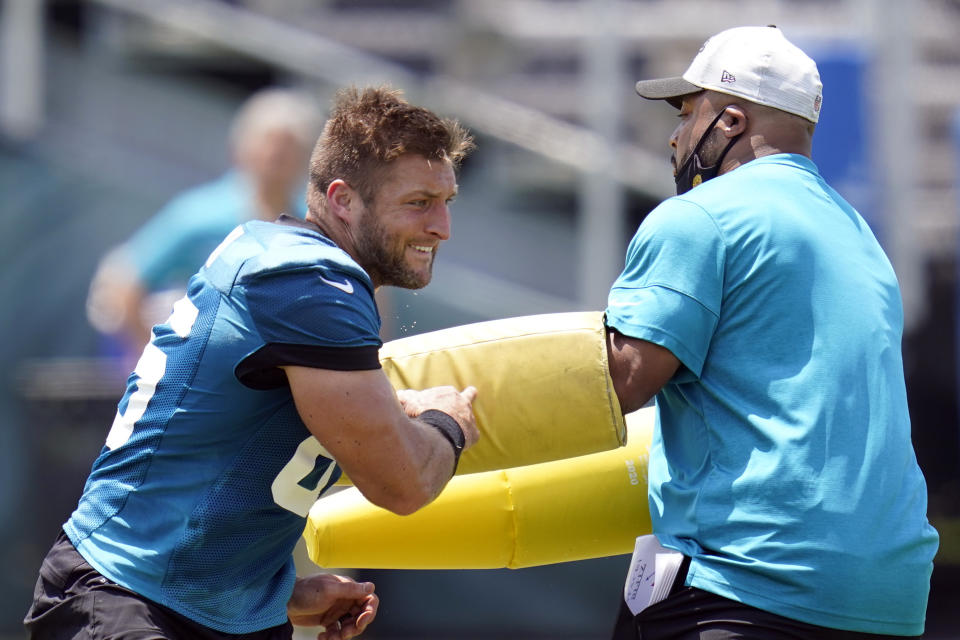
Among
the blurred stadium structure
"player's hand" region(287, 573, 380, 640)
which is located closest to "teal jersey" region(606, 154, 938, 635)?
"player's hand" region(287, 573, 380, 640)

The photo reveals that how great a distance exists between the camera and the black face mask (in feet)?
9.17

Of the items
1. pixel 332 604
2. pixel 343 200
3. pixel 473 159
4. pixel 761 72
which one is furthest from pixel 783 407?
pixel 473 159

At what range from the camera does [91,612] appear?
2463 mm

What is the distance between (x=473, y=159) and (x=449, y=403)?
601 cm

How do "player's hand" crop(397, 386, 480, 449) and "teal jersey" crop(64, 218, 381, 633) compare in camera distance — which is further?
"player's hand" crop(397, 386, 480, 449)

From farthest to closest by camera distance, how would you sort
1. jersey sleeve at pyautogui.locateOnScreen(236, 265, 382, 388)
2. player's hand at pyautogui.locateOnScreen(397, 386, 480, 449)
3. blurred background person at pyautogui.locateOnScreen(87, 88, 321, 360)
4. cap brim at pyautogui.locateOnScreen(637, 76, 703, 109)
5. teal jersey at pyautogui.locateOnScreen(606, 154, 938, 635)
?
blurred background person at pyautogui.locateOnScreen(87, 88, 321, 360) → cap brim at pyautogui.locateOnScreen(637, 76, 703, 109) → player's hand at pyautogui.locateOnScreen(397, 386, 480, 449) → teal jersey at pyautogui.locateOnScreen(606, 154, 938, 635) → jersey sleeve at pyautogui.locateOnScreen(236, 265, 382, 388)

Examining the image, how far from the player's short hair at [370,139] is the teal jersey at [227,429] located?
0.19m

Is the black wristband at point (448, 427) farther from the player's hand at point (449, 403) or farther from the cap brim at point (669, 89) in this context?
the cap brim at point (669, 89)

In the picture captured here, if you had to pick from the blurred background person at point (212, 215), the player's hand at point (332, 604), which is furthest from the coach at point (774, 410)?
the blurred background person at point (212, 215)

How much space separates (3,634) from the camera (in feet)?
20.4

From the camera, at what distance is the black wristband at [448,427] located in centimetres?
254

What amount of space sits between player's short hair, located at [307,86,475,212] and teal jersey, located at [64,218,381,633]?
7.7 inches

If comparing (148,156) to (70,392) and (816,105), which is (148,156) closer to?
(70,392)

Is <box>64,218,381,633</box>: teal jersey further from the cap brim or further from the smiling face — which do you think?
the cap brim
